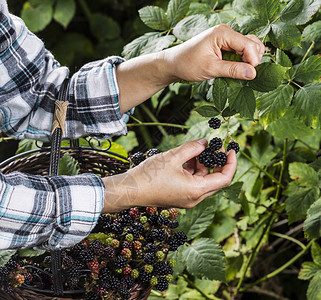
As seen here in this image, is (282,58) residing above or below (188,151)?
above

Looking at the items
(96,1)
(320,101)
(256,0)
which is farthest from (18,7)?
(320,101)

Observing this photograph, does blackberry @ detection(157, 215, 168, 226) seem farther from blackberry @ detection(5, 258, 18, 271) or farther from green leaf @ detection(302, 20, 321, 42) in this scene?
green leaf @ detection(302, 20, 321, 42)

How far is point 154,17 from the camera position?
0.82 m

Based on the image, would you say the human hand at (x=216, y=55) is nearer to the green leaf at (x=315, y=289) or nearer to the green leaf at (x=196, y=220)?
the green leaf at (x=196, y=220)

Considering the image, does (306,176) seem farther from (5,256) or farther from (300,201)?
(5,256)

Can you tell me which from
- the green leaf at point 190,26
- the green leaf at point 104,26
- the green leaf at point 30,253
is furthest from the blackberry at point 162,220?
the green leaf at point 104,26

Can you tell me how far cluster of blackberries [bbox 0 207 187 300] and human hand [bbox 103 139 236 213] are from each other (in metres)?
0.08

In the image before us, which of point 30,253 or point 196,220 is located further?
point 196,220

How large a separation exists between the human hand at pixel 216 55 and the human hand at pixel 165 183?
0.10 metres

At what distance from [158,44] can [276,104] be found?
256 millimetres

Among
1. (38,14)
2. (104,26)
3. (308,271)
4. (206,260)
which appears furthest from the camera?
(104,26)

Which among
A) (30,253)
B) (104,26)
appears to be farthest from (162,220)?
(104,26)

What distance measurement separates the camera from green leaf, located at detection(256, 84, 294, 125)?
640mm

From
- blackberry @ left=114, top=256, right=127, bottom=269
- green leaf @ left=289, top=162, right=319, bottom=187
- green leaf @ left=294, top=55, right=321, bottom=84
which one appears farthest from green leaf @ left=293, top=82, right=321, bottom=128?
blackberry @ left=114, top=256, right=127, bottom=269
